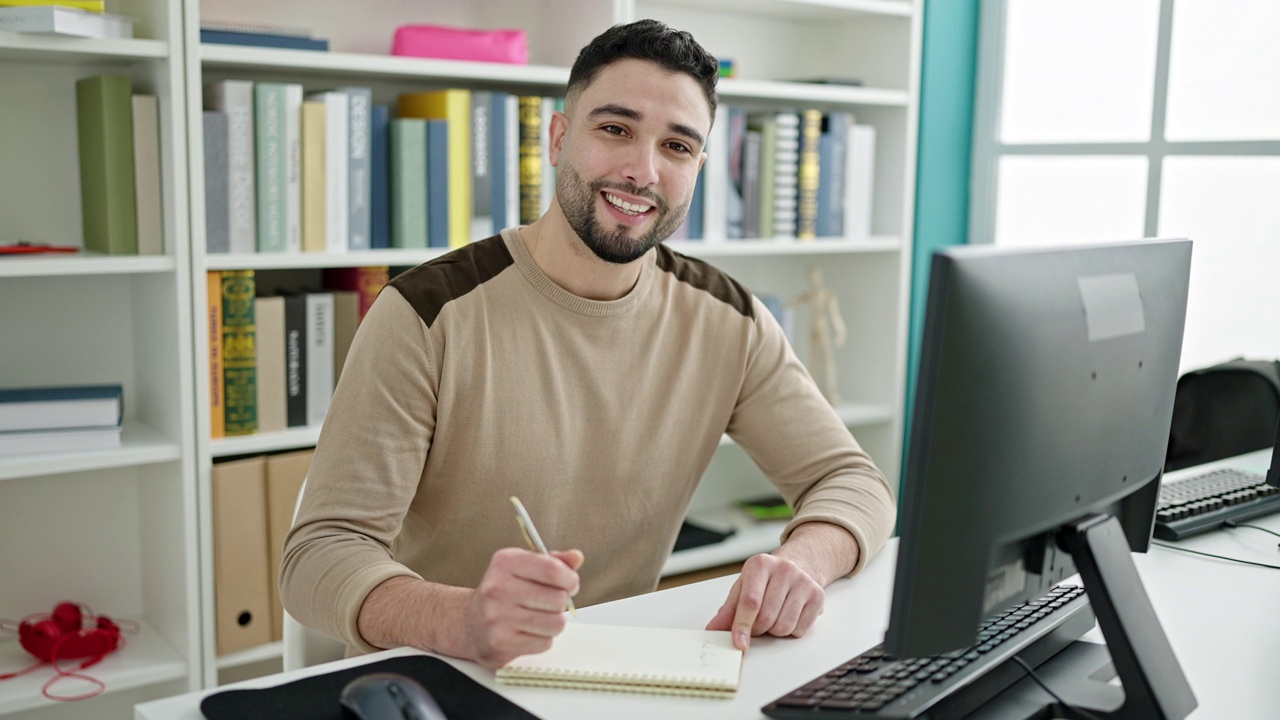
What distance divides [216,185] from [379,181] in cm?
32

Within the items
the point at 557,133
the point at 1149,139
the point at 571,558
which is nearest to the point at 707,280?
the point at 557,133

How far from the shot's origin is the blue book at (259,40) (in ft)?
6.66

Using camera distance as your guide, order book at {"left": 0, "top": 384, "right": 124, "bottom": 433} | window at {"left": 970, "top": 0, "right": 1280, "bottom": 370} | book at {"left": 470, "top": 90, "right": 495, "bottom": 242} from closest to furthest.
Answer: book at {"left": 0, "top": 384, "right": 124, "bottom": 433} → book at {"left": 470, "top": 90, "right": 495, "bottom": 242} → window at {"left": 970, "top": 0, "right": 1280, "bottom": 370}

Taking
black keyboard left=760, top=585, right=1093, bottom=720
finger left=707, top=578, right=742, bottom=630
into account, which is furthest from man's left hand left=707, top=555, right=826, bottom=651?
black keyboard left=760, top=585, right=1093, bottom=720

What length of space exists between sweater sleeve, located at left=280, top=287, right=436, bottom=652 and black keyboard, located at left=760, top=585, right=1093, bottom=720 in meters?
0.46

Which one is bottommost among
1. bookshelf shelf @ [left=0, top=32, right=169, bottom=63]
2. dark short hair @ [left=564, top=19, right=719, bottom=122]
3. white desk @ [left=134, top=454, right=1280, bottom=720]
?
white desk @ [left=134, top=454, right=1280, bottom=720]

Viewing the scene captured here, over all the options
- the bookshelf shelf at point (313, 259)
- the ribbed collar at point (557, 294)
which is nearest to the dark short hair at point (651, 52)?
the ribbed collar at point (557, 294)

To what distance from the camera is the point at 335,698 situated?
3.42ft

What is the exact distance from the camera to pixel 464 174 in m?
2.31

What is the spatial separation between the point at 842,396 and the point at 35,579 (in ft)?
6.49

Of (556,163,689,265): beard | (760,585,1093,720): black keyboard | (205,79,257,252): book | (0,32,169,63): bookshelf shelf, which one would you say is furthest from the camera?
(205,79,257,252): book

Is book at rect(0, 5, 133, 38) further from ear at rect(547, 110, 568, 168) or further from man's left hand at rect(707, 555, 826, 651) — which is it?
man's left hand at rect(707, 555, 826, 651)

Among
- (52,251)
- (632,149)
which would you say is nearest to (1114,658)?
(632,149)

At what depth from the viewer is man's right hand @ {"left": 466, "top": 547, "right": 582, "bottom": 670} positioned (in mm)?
1054
